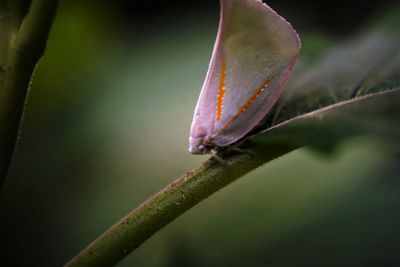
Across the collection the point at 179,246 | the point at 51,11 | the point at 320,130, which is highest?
the point at 51,11

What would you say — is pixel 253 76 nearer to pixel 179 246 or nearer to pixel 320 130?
pixel 320 130

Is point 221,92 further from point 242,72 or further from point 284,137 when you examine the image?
point 284,137

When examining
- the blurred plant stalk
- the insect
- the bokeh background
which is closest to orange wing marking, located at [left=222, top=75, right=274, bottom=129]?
the insect

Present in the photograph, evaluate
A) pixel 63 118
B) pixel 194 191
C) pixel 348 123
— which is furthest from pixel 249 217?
pixel 63 118

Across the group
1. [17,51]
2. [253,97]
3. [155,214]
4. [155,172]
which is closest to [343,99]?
[253,97]

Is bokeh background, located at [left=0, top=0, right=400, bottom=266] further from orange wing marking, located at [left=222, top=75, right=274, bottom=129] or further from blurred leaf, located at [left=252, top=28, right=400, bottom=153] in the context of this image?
orange wing marking, located at [left=222, top=75, right=274, bottom=129]

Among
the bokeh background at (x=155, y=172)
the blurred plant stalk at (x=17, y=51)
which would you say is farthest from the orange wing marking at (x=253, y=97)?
the blurred plant stalk at (x=17, y=51)
